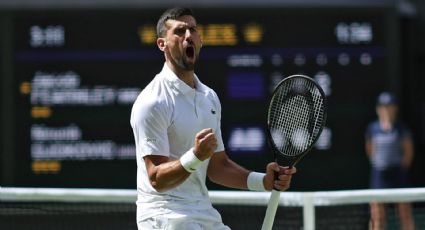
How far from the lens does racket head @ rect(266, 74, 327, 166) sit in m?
4.68

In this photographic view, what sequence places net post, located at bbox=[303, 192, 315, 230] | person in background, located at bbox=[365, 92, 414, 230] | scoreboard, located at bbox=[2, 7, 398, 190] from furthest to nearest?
scoreboard, located at bbox=[2, 7, 398, 190] < person in background, located at bbox=[365, 92, 414, 230] < net post, located at bbox=[303, 192, 315, 230]

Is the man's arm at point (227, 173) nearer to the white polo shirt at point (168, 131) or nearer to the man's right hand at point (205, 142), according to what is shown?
the white polo shirt at point (168, 131)

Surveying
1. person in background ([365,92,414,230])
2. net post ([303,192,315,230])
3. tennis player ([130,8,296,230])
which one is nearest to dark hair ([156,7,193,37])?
tennis player ([130,8,296,230])

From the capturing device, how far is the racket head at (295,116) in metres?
4.68

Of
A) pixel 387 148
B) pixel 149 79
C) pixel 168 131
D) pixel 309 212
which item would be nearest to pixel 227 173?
pixel 168 131

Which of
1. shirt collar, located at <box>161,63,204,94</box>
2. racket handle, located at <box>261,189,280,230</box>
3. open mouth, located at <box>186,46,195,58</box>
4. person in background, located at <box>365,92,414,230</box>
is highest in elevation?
open mouth, located at <box>186,46,195,58</box>

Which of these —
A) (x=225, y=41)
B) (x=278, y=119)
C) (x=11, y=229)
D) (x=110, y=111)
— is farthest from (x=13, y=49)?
(x=278, y=119)

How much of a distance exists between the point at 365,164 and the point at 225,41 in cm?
172

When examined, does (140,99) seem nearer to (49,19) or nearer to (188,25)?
(188,25)

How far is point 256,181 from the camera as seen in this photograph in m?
4.70

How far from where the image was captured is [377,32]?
34.0ft

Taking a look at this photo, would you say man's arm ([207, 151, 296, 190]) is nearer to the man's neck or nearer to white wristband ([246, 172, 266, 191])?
white wristband ([246, 172, 266, 191])

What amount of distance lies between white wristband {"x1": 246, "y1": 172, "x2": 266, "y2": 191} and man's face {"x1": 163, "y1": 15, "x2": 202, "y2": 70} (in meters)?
0.55

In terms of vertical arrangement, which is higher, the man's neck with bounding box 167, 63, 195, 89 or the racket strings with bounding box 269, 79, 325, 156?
the man's neck with bounding box 167, 63, 195, 89
